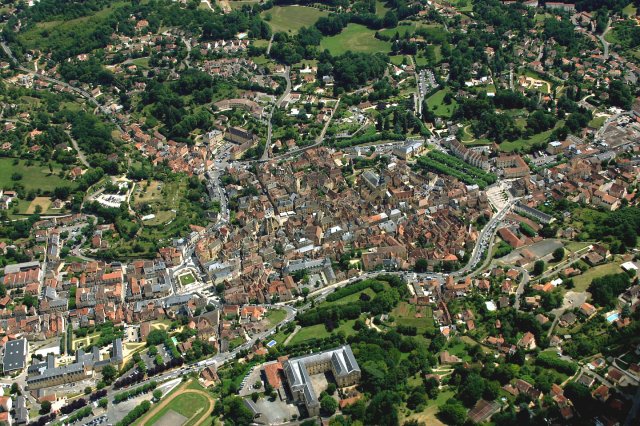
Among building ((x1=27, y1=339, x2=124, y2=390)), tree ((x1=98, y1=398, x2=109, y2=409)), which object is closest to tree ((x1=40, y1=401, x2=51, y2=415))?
building ((x1=27, y1=339, x2=124, y2=390))

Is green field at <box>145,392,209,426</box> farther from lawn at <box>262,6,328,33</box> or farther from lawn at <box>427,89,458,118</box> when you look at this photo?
lawn at <box>262,6,328,33</box>

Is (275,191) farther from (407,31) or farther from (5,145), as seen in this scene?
(407,31)

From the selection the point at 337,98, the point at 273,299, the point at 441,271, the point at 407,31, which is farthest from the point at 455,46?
the point at 273,299

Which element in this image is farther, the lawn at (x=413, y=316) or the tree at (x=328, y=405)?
the lawn at (x=413, y=316)

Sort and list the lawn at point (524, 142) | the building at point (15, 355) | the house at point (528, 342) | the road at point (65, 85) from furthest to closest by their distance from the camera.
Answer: the road at point (65, 85) → the lawn at point (524, 142) → the building at point (15, 355) → the house at point (528, 342)

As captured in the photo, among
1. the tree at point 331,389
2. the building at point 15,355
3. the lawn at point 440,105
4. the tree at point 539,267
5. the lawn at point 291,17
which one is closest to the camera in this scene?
the tree at point 331,389

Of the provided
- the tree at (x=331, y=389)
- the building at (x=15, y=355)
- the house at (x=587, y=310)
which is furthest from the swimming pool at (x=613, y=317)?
the building at (x=15, y=355)

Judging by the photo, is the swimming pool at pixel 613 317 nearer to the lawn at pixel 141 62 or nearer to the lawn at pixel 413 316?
the lawn at pixel 413 316
